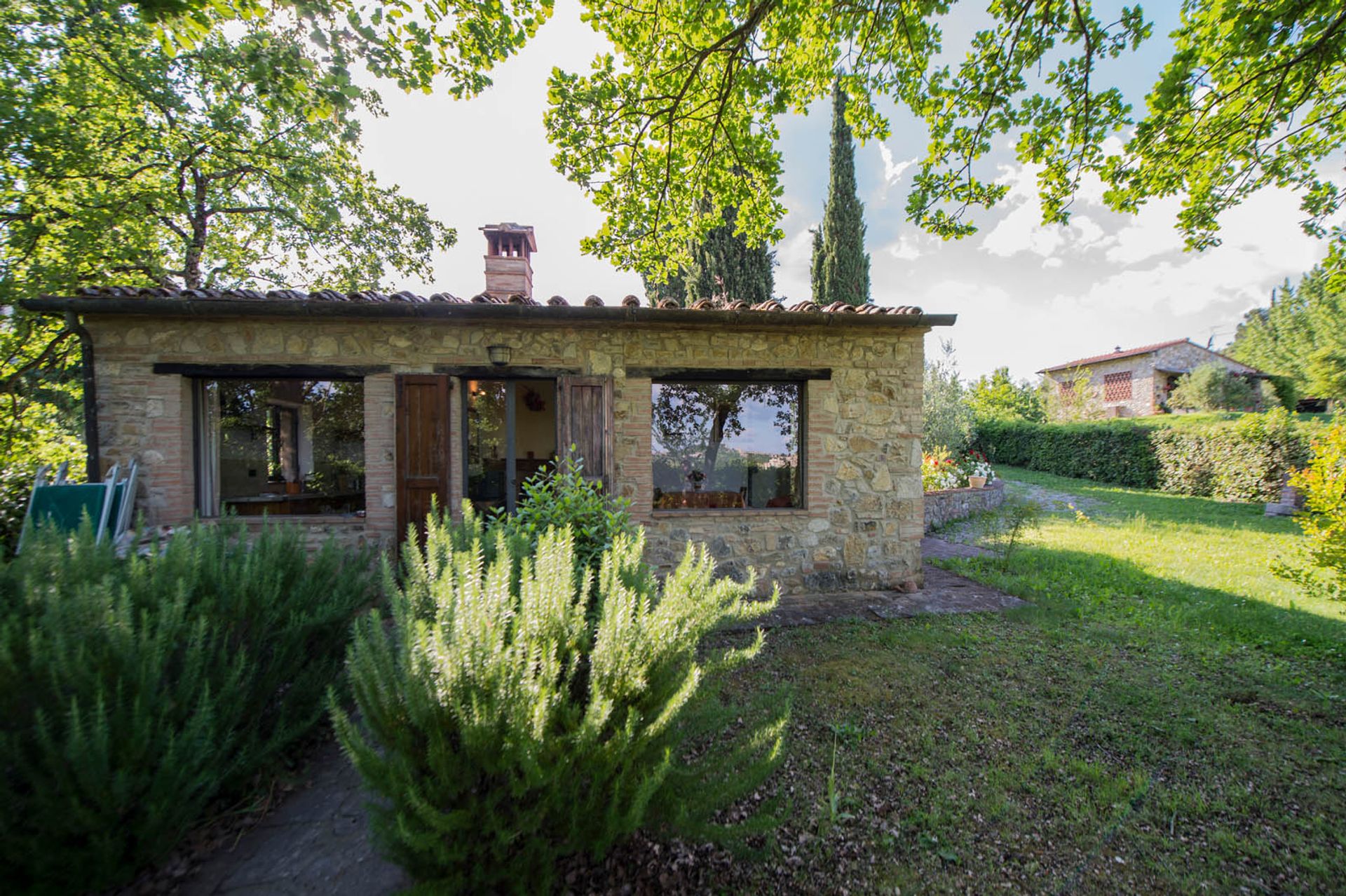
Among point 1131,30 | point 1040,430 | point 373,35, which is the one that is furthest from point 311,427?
point 1040,430

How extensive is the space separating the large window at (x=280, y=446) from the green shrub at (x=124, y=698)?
9.62 ft

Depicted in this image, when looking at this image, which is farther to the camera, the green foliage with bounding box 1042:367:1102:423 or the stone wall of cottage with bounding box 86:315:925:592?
the green foliage with bounding box 1042:367:1102:423

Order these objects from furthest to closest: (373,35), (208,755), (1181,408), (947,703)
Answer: (1181,408)
(373,35)
(947,703)
(208,755)

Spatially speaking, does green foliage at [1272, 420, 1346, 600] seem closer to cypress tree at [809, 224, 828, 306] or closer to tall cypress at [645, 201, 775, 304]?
tall cypress at [645, 201, 775, 304]

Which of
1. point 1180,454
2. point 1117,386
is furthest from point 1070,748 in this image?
point 1117,386

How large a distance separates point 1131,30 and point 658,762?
258 inches

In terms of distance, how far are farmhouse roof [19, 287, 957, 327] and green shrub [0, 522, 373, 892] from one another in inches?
109

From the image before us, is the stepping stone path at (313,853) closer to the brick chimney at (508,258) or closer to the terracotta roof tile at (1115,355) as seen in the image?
the brick chimney at (508,258)

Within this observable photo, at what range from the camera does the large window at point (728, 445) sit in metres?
5.72

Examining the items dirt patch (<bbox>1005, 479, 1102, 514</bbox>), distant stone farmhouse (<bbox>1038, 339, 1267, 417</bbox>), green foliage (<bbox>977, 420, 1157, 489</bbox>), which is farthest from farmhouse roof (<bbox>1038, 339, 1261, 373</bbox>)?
dirt patch (<bbox>1005, 479, 1102, 514</bbox>)

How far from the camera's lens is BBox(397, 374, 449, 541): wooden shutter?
4.99 meters

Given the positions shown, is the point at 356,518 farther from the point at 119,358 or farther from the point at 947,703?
the point at 947,703

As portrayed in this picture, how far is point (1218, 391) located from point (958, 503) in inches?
687

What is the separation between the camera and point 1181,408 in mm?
20141
